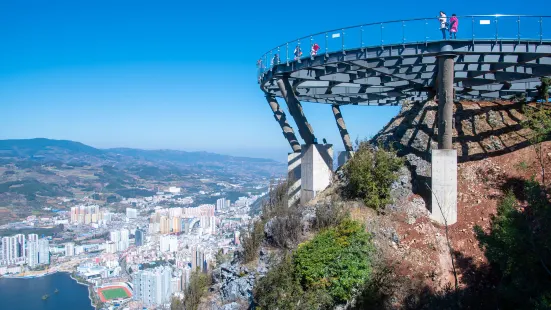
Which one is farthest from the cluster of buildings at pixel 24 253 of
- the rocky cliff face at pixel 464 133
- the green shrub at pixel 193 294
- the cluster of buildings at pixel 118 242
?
the rocky cliff face at pixel 464 133

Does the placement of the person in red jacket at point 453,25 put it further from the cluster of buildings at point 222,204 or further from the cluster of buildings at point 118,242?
the cluster of buildings at point 222,204

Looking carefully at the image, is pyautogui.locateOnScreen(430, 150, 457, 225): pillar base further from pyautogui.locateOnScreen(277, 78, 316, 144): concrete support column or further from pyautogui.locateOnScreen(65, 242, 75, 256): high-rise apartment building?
pyautogui.locateOnScreen(65, 242, 75, 256): high-rise apartment building

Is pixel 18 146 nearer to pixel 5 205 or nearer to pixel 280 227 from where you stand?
pixel 5 205

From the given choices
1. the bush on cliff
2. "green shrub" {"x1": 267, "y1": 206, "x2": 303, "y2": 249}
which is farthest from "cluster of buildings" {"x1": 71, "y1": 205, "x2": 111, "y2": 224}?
the bush on cliff

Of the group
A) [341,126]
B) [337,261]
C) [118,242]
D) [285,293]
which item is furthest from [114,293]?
[337,261]

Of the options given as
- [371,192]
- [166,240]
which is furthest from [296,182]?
[166,240]

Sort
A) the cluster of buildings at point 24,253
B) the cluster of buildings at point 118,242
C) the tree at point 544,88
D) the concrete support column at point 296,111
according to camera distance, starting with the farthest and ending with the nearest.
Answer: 1. the cluster of buildings at point 118,242
2. the cluster of buildings at point 24,253
3. the concrete support column at point 296,111
4. the tree at point 544,88

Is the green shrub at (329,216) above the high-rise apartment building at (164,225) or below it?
above

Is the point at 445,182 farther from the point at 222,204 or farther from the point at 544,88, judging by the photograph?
the point at 222,204
